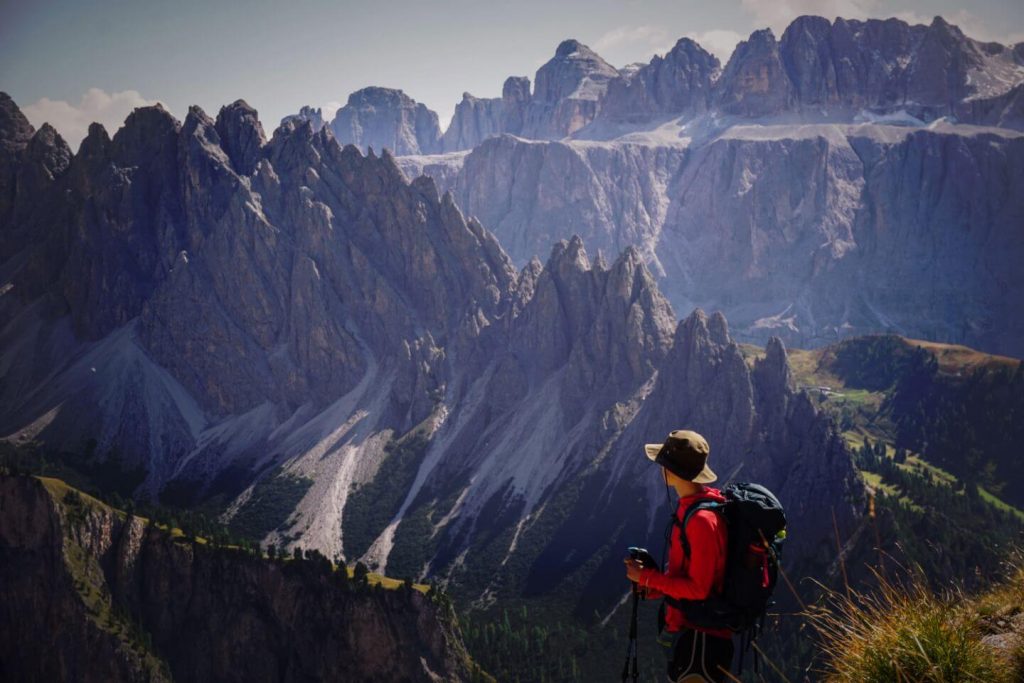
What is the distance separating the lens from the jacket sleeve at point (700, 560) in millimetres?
14016

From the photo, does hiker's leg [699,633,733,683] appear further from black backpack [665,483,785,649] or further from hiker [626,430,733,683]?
black backpack [665,483,785,649]

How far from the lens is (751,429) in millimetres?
189375

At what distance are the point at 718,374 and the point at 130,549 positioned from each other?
142 metres

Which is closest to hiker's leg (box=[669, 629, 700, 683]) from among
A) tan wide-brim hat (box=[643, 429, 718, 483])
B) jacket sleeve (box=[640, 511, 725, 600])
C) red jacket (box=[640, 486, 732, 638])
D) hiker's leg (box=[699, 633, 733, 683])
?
hiker's leg (box=[699, 633, 733, 683])

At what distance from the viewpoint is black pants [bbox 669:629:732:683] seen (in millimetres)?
15016

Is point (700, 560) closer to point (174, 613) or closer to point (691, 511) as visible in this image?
point (691, 511)

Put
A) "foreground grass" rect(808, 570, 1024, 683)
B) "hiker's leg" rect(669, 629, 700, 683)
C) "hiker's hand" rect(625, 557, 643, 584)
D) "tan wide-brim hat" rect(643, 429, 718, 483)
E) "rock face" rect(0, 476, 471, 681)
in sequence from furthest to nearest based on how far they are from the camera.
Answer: "rock face" rect(0, 476, 471, 681), "hiker's leg" rect(669, 629, 700, 683), "tan wide-brim hat" rect(643, 429, 718, 483), "hiker's hand" rect(625, 557, 643, 584), "foreground grass" rect(808, 570, 1024, 683)

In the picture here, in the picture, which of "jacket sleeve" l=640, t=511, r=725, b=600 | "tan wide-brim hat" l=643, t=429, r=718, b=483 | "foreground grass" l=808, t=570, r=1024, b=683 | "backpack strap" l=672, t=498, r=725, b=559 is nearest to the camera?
"foreground grass" l=808, t=570, r=1024, b=683

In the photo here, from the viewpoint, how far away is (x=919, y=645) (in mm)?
13453

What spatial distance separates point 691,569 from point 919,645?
414cm

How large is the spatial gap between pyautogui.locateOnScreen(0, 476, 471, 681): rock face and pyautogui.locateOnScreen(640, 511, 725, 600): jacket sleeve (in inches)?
4557

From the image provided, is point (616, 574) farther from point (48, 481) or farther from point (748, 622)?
point (748, 622)

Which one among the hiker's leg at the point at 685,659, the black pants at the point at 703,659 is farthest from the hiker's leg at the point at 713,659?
the hiker's leg at the point at 685,659

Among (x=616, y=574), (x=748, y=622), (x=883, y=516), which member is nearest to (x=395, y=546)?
(x=616, y=574)
